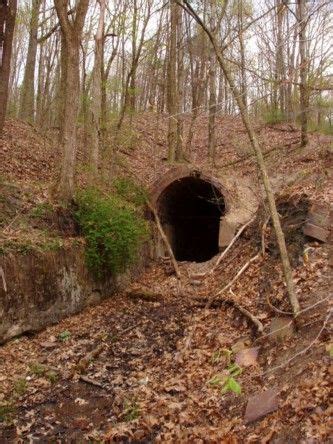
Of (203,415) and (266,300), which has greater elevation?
(266,300)

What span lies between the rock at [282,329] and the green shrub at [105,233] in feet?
13.8

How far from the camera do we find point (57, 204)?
9.73 meters

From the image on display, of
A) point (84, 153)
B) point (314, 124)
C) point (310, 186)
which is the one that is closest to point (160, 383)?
point (310, 186)

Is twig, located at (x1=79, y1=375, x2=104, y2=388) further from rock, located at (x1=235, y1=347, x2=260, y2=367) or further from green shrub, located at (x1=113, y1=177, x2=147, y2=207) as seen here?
green shrub, located at (x1=113, y1=177, x2=147, y2=207)

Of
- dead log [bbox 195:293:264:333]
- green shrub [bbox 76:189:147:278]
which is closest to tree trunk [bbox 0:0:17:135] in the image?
green shrub [bbox 76:189:147:278]

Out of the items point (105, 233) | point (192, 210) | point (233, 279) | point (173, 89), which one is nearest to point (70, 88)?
point (105, 233)

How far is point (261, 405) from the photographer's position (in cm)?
492

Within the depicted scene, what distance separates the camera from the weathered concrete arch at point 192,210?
1288 cm

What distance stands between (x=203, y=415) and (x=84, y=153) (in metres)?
11.2

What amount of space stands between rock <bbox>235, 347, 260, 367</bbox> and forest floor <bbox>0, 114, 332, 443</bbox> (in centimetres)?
2

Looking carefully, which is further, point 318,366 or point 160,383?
point 160,383

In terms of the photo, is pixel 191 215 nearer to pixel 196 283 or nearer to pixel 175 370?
pixel 196 283

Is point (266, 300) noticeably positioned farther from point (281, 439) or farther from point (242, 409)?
point (281, 439)

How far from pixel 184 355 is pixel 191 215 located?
10.8 m
